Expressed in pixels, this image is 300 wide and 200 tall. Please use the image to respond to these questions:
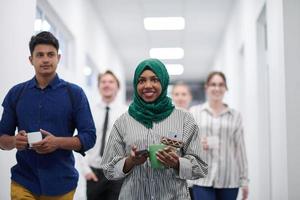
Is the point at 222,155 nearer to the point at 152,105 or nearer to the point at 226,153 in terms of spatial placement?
the point at 226,153

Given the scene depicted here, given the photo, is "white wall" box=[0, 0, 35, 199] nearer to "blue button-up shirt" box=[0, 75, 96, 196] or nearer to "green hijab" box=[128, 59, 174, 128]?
"blue button-up shirt" box=[0, 75, 96, 196]

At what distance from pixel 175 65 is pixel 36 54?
10.5 m

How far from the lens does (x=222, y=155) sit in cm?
372

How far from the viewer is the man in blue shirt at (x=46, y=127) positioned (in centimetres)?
226

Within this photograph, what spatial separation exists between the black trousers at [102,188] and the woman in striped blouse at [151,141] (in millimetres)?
1410

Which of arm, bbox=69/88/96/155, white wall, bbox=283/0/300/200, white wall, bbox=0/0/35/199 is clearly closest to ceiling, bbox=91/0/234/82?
white wall, bbox=0/0/35/199

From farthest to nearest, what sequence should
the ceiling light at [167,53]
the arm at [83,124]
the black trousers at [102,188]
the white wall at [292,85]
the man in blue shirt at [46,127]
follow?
1. the ceiling light at [167,53]
2. the black trousers at [102,188]
3. the white wall at [292,85]
4. the arm at [83,124]
5. the man in blue shirt at [46,127]

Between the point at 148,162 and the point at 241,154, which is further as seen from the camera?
the point at 241,154

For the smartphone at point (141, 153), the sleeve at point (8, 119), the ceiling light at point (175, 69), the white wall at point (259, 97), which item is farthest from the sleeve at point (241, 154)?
the ceiling light at point (175, 69)

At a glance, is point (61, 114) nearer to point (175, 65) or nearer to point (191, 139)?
point (191, 139)

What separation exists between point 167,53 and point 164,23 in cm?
263

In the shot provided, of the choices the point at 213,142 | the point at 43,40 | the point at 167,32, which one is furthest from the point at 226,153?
the point at 167,32

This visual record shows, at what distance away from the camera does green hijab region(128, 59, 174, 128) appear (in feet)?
7.02

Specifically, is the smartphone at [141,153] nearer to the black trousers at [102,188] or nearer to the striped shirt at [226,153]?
the black trousers at [102,188]
